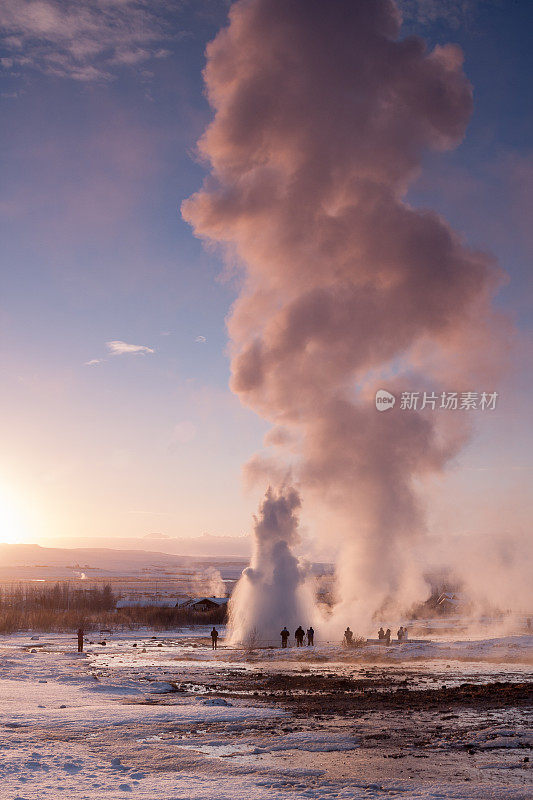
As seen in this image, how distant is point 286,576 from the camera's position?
142ft

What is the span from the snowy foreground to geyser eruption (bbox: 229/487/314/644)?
18.3 metres

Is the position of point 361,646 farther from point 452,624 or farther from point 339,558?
point 452,624

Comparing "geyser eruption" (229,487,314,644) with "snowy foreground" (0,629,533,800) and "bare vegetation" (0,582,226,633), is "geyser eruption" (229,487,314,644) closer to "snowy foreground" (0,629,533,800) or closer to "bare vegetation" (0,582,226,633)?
"bare vegetation" (0,582,226,633)

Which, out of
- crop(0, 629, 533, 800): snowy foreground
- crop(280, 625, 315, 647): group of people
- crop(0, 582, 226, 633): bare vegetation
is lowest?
crop(0, 582, 226, 633): bare vegetation

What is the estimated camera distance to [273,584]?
43031 millimetres

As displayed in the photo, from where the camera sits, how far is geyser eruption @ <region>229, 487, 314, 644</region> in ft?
137

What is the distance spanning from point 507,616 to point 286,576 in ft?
89.2

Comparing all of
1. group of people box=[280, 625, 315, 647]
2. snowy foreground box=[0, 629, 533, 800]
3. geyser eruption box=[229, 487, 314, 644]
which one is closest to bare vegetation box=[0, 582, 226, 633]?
geyser eruption box=[229, 487, 314, 644]

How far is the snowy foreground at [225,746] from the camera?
30.4ft

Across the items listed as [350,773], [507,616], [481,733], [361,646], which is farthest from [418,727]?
[507,616]

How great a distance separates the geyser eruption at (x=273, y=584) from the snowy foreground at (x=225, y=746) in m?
18.3

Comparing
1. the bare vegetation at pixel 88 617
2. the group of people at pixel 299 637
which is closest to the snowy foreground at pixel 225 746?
the group of people at pixel 299 637

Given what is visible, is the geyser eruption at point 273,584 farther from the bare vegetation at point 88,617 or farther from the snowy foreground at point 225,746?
the snowy foreground at point 225,746

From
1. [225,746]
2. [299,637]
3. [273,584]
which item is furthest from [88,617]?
[225,746]
